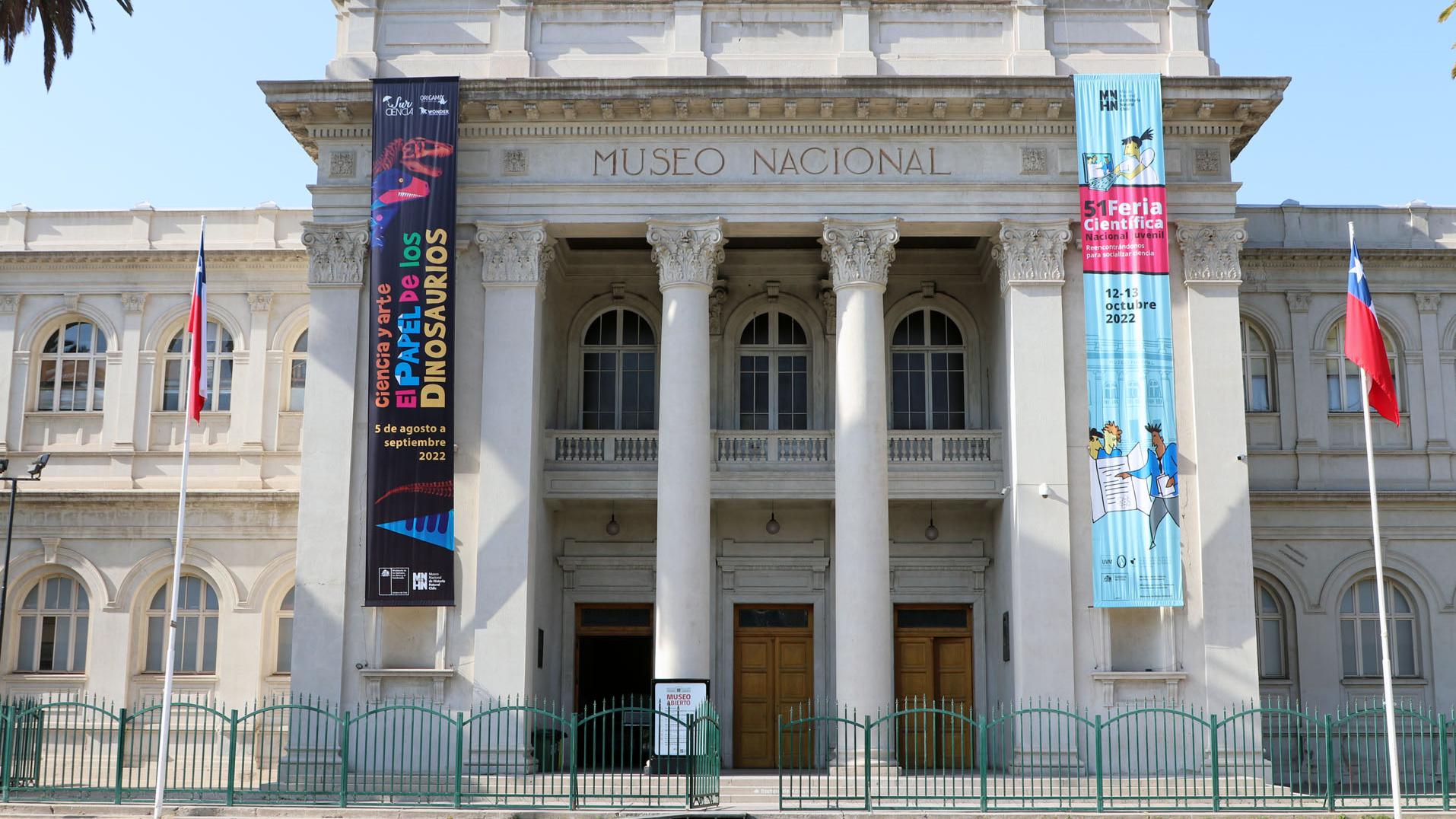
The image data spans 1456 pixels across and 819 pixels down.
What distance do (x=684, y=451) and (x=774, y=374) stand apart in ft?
15.2

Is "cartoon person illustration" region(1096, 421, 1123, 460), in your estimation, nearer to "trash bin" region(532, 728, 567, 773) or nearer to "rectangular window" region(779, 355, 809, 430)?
"rectangular window" region(779, 355, 809, 430)

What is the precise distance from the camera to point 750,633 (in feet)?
93.2

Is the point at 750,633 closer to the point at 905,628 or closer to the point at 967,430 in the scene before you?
the point at 905,628

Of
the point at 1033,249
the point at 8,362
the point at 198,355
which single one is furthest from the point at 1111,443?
the point at 8,362

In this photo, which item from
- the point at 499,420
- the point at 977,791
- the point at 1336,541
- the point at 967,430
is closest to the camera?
the point at 977,791

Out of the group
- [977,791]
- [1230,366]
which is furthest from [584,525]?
[1230,366]

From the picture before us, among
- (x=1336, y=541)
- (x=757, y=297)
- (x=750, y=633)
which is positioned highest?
(x=757, y=297)

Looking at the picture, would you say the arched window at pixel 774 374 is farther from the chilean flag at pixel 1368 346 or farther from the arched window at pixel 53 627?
the arched window at pixel 53 627

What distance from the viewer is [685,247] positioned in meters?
25.6

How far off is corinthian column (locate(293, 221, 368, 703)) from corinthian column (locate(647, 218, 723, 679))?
5188 millimetres

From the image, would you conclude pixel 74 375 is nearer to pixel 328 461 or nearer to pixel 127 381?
pixel 127 381

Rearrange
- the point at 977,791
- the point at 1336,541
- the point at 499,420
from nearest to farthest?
the point at 977,791
the point at 499,420
the point at 1336,541

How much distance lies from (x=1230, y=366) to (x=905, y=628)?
7759 mm

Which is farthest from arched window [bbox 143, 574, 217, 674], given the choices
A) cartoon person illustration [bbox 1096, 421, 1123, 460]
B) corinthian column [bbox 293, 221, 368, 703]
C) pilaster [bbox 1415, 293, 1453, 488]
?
pilaster [bbox 1415, 293, 1453, 488]
